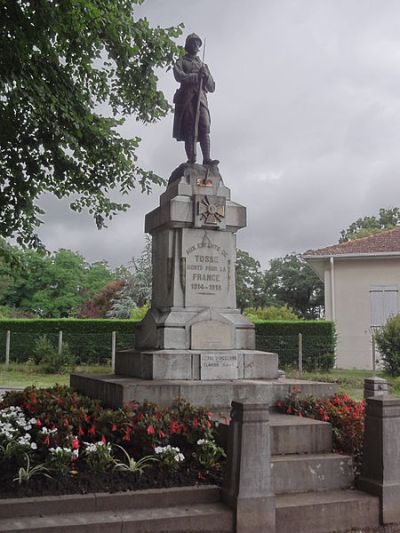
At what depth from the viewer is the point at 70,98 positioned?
10.9m

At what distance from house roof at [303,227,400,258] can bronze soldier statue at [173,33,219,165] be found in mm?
17529

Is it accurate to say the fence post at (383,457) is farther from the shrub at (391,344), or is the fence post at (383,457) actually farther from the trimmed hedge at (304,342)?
the trimmed hedge at (304,342)

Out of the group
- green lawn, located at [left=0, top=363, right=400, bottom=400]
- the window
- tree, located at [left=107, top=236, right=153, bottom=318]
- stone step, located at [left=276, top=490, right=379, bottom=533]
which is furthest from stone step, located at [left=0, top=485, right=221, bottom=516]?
tree, located at [left=107, top=236, right=153, bottom=318]

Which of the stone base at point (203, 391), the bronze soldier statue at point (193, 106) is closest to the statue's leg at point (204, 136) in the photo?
the bronze soldier statue at point (193, 106)

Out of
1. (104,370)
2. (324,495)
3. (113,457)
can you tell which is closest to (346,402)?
(324,495)

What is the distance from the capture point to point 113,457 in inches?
242

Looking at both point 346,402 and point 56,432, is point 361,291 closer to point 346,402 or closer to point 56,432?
point 346,402

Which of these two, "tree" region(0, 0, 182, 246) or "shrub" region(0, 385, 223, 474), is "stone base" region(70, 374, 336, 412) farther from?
"tree" region(0, 0, 182, 246)

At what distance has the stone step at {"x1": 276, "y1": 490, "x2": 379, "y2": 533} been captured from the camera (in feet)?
18.4

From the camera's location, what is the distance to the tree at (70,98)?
9109 millimetres

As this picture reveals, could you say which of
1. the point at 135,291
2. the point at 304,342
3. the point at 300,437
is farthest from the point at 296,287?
the point at 300,437

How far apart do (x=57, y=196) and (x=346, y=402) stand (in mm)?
7981

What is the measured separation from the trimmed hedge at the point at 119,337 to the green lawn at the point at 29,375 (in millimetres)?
1152

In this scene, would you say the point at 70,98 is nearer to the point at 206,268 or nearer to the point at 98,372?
the point at 206,268
